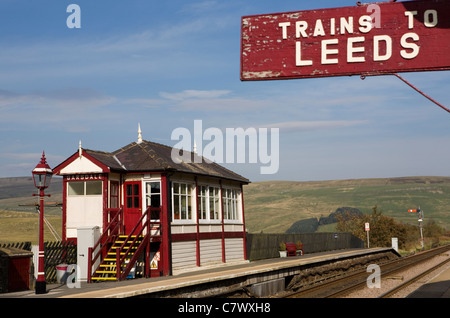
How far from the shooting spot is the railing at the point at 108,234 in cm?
2158

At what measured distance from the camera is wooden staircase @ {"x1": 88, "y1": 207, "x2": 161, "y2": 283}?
70.1 ft

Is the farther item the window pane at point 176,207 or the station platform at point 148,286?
the window pane at point 176,207

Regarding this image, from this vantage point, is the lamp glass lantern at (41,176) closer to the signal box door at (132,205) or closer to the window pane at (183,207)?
the signal box door at (132,205)

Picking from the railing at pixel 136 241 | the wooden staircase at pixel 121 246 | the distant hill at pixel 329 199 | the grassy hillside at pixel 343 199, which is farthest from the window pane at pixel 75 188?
the grassy hillside at pixel 343 199

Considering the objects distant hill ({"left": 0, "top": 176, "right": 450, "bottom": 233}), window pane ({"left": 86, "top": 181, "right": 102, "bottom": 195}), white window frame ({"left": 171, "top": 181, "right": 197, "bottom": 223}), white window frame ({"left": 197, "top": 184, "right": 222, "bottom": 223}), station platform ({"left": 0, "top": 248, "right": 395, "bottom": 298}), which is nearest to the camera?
station platform ({"left": 0, "top": 248, "right": 395, "bottom": 298})

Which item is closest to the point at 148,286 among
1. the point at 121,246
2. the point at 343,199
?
A: the point at 121,246

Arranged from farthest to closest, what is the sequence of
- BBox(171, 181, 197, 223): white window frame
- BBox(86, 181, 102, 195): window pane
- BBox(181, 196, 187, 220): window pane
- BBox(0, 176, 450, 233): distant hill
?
BBox(0, 176, 450, 233): distant hill < BBox(181, 196, 187, 220): window pane < BBox(171, 181, 197, 223): white window frame < BBox(86, 181, 102, 195): window pane

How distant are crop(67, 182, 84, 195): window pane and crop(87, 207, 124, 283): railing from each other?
1.73m

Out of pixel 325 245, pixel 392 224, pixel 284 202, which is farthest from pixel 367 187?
pixel 325 245

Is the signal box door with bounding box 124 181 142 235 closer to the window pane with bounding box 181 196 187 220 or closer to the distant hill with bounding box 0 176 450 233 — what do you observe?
the window pane with bounding box 181 196 187 220

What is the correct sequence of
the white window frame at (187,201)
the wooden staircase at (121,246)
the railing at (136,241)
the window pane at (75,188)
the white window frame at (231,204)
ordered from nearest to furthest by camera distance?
the railing at (136,241) → the wooden staircase at (121,246) → the window pane at (75,188) → the white window frame at (187,201) → the white window frame at (231,204)

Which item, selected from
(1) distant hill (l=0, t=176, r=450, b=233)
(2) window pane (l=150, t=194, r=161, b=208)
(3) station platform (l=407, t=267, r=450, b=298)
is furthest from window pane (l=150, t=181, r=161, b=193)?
(1) distant hill (l=0, t=176, r=450, b=233)

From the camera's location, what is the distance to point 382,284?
76.9ft
